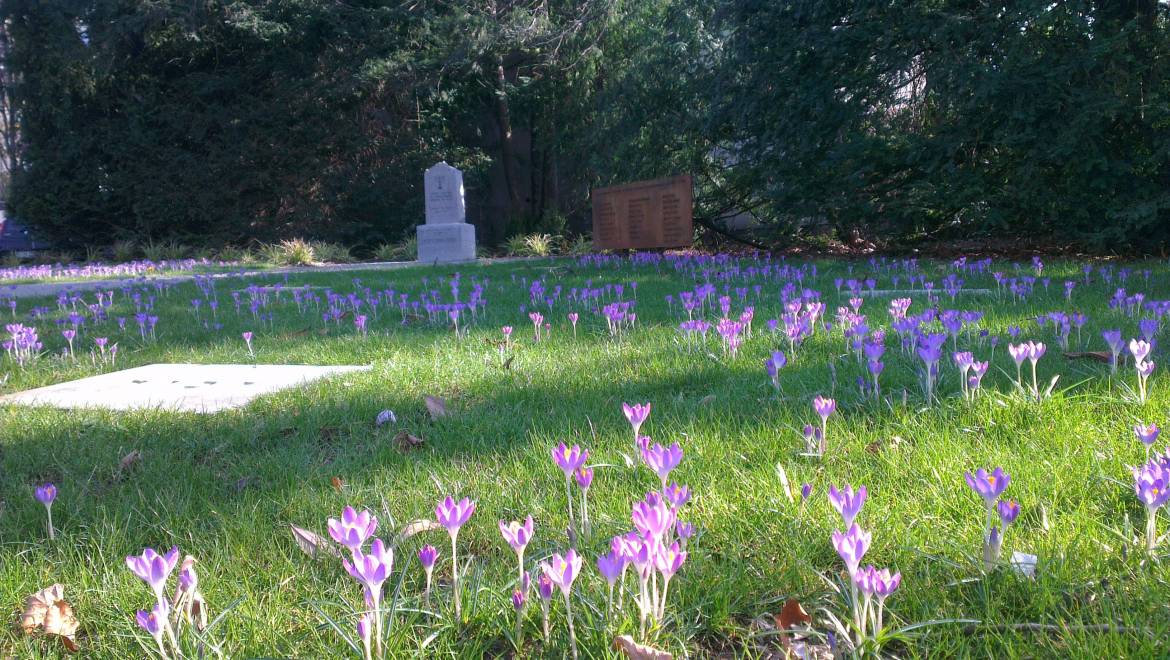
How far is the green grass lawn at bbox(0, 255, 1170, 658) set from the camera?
1.32m

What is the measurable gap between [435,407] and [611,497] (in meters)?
1.14

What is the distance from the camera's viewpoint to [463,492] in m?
1.98

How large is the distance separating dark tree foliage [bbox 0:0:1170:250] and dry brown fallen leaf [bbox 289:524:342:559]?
11275 mm

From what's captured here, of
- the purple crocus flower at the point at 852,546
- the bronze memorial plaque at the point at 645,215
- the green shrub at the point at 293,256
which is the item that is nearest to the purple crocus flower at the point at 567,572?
the purple crocus flower at the point at 852,546

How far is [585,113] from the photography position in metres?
22.5

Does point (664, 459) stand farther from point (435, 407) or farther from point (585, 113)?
point (585, 113)

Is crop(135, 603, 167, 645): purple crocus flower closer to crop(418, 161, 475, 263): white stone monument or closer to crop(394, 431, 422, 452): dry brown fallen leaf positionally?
crop(394, 431, 422, 452): dry brown fallen leaf

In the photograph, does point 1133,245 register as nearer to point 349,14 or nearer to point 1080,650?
point 1080,650

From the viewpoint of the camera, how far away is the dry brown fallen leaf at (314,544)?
5.41 ft

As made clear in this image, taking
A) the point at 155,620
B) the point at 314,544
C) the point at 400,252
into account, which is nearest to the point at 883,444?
the point at 314,544

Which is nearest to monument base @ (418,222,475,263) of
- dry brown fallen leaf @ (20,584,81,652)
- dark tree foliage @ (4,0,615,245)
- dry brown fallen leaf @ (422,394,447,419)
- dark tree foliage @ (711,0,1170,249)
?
dark tree foliage @ (4,0,615,245)

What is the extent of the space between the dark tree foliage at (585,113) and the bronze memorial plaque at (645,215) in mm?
1421

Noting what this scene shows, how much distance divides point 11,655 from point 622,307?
137 inches

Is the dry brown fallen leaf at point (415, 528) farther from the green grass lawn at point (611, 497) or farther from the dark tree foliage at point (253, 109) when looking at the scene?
the dark tree foliage at point (253, 109)
